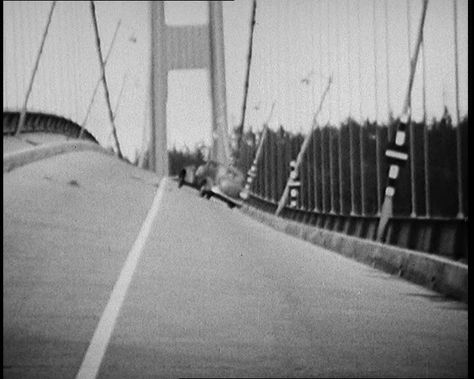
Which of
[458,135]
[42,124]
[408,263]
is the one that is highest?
[458,135]

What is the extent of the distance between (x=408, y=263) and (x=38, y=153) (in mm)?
25577

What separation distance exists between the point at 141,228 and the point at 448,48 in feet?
19.0

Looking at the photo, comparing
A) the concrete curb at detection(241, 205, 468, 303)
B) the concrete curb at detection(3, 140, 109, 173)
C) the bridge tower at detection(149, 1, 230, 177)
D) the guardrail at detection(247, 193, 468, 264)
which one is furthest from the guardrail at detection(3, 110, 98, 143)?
the concrete curb at detection(241, 205, 468, 303)

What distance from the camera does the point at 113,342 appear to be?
542 centimetres

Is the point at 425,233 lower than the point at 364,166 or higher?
higher

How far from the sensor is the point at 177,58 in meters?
68.9

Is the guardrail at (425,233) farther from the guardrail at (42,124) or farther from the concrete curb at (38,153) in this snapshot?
the guardrail at (42,124)

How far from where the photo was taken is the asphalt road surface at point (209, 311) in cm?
480

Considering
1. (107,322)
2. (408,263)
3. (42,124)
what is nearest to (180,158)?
(42,124)

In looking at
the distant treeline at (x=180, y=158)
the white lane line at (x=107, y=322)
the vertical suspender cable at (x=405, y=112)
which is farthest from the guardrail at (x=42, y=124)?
the white lane line at (x=107, y=322)

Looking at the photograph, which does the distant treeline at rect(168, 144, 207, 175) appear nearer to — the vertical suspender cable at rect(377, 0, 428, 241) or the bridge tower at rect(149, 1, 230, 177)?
the bridge tower at rect(149, 1, 230, 177)

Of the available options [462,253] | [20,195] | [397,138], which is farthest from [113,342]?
[20,195]

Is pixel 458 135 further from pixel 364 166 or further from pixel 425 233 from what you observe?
pixel 364 166

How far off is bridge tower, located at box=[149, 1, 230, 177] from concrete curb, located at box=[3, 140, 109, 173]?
1353 centimetres
